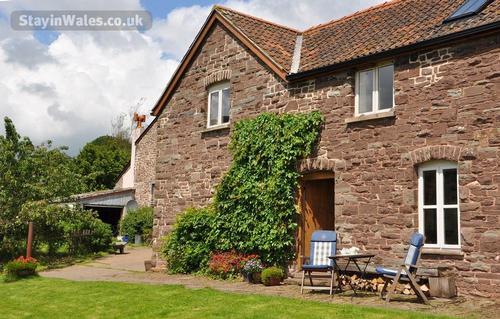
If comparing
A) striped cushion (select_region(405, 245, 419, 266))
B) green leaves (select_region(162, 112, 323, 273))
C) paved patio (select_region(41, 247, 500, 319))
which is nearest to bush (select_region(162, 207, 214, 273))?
green leaves (select_region(162, 112, 323, 273))

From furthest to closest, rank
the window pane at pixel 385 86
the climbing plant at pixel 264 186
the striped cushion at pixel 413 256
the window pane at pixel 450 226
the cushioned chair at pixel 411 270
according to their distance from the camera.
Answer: the climbing plant at pixel 264 186
the window pane at pixel 385 86
the window pane at pixel 450 226
the striped cushion at pixel 413 256
the cushioned chair at pixel 411 270

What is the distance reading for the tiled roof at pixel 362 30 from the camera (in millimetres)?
11859

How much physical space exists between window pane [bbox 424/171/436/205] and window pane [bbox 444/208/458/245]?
373 mm

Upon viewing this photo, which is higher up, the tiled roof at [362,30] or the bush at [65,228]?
the tiled roof at [362,30]

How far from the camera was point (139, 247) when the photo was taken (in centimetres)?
2830

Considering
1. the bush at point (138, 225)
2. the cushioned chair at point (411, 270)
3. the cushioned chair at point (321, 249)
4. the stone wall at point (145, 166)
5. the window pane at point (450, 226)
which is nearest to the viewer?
the cushioned chair at point (411, 270)

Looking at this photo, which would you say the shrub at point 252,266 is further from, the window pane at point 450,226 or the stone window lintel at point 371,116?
the window pane at point 450,226

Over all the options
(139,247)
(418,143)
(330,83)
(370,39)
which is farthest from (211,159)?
(139,247)

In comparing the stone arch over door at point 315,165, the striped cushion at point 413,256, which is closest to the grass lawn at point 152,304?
the striped cushion at point 413,256

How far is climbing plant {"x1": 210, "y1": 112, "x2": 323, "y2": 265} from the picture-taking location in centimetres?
1358

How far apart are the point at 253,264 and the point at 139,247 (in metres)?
16.2

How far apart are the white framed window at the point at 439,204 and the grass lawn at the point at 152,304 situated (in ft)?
8.79

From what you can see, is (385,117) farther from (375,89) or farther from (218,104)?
(218,104)

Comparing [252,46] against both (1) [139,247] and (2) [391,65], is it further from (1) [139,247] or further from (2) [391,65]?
(1) [139,247]
